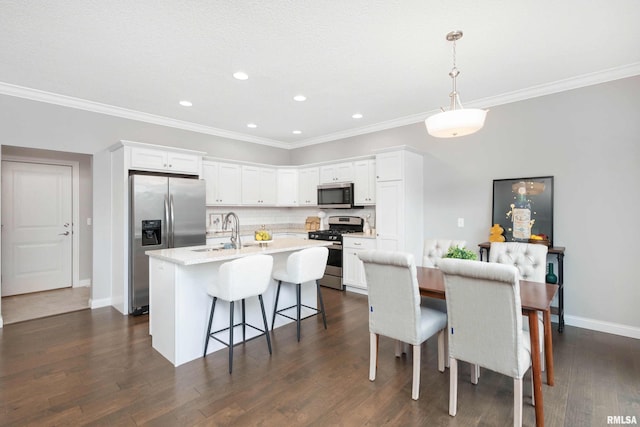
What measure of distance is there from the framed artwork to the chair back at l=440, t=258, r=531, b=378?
214 centimetres

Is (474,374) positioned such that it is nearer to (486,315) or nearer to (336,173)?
(486,315)

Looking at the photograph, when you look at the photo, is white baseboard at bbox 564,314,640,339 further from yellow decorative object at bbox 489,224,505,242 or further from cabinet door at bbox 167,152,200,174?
cabinet door at bbox 167,152,200,174

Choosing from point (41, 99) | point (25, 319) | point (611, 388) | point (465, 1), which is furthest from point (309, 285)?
point (41, 99)

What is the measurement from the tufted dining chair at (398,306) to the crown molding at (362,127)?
117 inches

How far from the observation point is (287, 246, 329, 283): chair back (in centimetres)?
314

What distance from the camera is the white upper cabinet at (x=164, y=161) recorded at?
13.5 ft

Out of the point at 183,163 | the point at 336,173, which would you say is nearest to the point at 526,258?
the point at 336,173

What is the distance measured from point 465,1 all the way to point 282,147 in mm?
4870

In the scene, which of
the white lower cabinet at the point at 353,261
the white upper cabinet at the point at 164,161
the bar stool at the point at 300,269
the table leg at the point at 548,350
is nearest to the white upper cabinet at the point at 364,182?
the white lower cabinet at the point at 353,261

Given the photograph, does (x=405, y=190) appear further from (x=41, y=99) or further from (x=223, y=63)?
(x=41, y=99)

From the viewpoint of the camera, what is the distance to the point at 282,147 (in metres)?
6.68

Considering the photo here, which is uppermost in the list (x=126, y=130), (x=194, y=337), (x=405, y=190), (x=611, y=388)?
(x=126, y=130)

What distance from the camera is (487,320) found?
1881mm

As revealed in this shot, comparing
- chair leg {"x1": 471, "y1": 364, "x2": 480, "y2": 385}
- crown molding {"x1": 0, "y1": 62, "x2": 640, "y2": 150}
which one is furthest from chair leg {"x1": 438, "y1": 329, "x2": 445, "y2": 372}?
crown molding {"x1": 0, "y1": 62, "x2": 640, "y2": 150}
